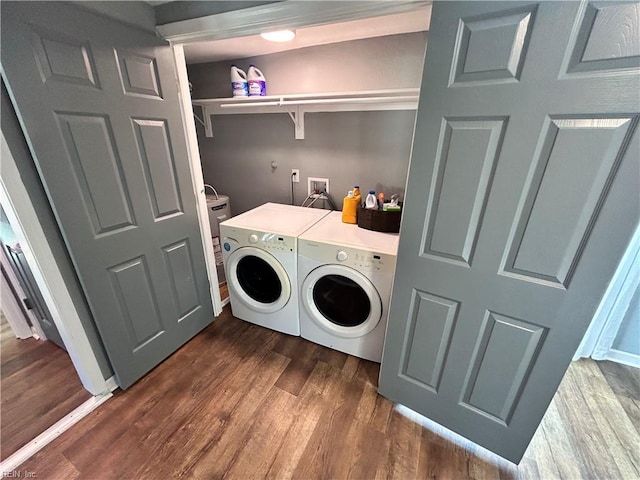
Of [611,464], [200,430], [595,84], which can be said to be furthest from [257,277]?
[611,464]

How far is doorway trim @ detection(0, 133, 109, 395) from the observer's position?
1.04 metres

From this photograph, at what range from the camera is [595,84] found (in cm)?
70

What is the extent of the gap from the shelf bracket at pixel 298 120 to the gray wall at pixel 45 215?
5.27ft

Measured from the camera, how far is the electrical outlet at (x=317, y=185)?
7.47ft

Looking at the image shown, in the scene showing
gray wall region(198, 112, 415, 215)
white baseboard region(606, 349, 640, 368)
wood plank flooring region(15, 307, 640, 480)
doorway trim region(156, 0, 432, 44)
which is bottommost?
wood plank flooring region(15, 307, 640, 480)

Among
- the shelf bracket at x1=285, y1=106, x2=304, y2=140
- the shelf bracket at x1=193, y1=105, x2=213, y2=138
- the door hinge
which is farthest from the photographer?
the shelf bracket at x1=193, y1=105, x2=213, y2=138

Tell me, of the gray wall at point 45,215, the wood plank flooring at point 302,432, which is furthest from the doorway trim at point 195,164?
the gray wall at point 45,215

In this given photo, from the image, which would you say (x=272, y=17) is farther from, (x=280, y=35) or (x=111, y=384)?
(x=111, y=384)

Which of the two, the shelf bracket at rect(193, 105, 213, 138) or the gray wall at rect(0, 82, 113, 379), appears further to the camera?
the shelf bracket at rect(193, 105, 213, 138)

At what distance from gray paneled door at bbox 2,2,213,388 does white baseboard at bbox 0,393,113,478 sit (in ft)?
0.60

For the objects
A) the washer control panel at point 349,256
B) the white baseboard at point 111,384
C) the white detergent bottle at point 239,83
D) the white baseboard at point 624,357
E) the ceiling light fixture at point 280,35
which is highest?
the ceiling light fixture at point 280,35

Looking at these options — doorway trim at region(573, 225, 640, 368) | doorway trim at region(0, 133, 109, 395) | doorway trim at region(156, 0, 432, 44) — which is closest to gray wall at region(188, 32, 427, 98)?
doorway trim at region(156, 0, 432, 44)

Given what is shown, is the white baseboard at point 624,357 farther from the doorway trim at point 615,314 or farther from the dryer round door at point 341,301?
the dryer round door at point 341,301

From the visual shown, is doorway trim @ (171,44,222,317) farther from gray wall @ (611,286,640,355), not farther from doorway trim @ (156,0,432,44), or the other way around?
gray wall @ (611,286,640,355)
